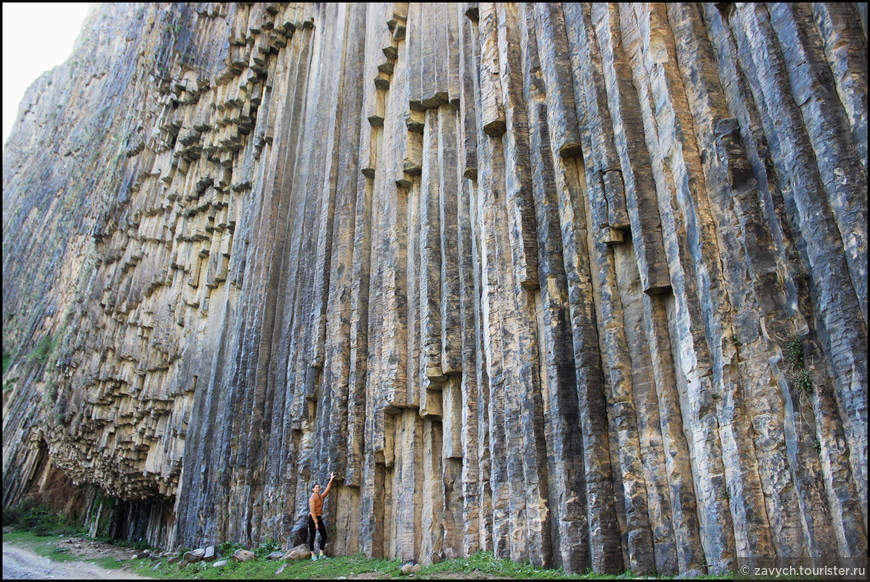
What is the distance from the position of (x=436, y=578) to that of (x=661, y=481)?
2.04 m

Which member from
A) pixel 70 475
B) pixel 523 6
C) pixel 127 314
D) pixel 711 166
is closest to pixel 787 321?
pixel 711 166

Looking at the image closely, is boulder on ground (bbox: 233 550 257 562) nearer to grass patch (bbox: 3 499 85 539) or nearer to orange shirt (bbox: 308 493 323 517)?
orange shirt (bbox: 308 493 323 517)

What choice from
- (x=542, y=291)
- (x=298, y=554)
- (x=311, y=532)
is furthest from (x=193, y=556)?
(x=542, y=291)

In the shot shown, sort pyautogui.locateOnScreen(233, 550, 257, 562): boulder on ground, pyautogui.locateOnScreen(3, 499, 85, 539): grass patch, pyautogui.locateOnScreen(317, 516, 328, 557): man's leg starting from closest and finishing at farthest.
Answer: pyautogui.locateOnScreen(317, 516, 328, 557): man's leg < pyautogui.locateOnScreen(233, 550, 257, 562): boulder on ground < pyautogui.locateOnScreen(3, 499, 85, 539): grass patch

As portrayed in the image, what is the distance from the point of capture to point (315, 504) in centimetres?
870

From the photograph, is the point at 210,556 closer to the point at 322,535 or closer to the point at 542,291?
the point at 322,535

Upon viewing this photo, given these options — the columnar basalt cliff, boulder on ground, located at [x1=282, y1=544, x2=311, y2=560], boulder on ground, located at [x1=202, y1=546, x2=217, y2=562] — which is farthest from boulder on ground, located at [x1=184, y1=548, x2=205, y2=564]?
boulder on ground, located at [x1=282, y1=544, x2=311, y2=560]

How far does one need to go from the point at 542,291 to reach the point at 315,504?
4.57 m

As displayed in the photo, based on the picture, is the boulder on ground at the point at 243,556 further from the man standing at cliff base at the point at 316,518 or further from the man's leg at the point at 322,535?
the man's leg at the point at 322,535

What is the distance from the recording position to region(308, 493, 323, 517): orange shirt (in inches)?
341

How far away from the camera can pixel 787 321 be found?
4461 mm

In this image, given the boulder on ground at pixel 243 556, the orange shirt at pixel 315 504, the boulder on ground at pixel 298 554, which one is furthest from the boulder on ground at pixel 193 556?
the orange shirt at pixel 315 504

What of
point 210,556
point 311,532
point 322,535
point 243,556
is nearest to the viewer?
point 322,535

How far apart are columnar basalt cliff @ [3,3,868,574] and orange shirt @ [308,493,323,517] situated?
41 cm
